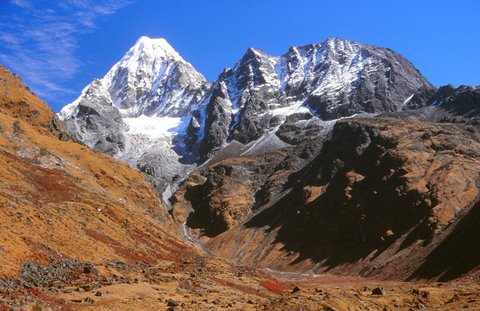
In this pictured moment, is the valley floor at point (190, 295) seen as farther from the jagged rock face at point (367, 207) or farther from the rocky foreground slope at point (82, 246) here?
the jagged rock face at point (367, 207)

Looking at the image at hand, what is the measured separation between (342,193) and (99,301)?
123629 millimetres

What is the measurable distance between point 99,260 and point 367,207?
3968 inches

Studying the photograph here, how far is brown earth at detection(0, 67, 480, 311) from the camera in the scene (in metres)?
35.9

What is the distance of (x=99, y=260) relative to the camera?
170 ft

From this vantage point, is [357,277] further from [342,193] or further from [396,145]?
[396,145]

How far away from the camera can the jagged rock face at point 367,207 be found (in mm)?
115562

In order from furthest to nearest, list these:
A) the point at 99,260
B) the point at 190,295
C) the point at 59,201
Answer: the point at 59,201 → the point at 99,260 → the point at 190,295

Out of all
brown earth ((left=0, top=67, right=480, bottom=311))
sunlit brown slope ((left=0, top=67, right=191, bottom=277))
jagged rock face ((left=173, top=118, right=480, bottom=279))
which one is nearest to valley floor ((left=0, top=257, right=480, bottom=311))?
brown earth ((left=0, top=67, right=480, bottom=311))

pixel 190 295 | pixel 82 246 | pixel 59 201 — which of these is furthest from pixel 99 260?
pixel 59 201

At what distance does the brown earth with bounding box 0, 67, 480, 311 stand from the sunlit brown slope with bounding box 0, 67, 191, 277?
0.20 m

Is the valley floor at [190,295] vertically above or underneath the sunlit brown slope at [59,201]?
underneath

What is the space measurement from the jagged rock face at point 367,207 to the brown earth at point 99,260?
15.1m

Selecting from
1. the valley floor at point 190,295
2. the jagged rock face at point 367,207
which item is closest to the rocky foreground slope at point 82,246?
the valley floor at point 190,295

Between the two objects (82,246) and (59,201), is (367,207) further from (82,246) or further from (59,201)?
(82,246)
